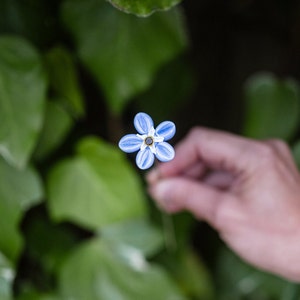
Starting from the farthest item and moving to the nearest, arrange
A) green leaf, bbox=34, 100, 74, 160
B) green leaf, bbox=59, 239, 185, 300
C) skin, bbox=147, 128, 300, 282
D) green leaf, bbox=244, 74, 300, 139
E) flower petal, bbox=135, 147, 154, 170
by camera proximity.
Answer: green leaf, bbox=244, 74, 300, 139 → green leaf, bbox=59, 239, 185, 300 → green leaf, bbox=34, 100, 74, 160 → skin, bbox=147, 128, 300, 282 → flower petal, bbox=135, 147, 154, 170

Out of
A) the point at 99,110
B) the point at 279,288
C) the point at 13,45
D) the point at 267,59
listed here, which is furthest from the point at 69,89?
the point at 267,59

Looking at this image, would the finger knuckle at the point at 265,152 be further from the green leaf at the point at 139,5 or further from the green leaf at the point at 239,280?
the green leaf at the point at 239,280

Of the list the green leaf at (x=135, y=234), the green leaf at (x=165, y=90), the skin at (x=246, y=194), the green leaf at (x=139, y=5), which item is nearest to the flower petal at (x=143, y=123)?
the green leaf at (x=139, y=5)

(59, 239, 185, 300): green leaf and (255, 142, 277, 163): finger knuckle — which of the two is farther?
(59, 239, 185, 300): green leaf

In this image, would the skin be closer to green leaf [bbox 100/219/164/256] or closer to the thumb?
the thumb

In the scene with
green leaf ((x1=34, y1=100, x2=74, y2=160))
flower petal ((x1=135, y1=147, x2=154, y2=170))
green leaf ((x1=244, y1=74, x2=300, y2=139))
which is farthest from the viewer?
green leaf ((x1=244, y1=74, x2=300, y2=139))

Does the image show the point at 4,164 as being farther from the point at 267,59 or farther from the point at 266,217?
the point at 267,59

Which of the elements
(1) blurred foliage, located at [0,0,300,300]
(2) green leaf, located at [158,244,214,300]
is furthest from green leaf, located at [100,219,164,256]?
(2) green leaf, located at [158,244,214,300]
